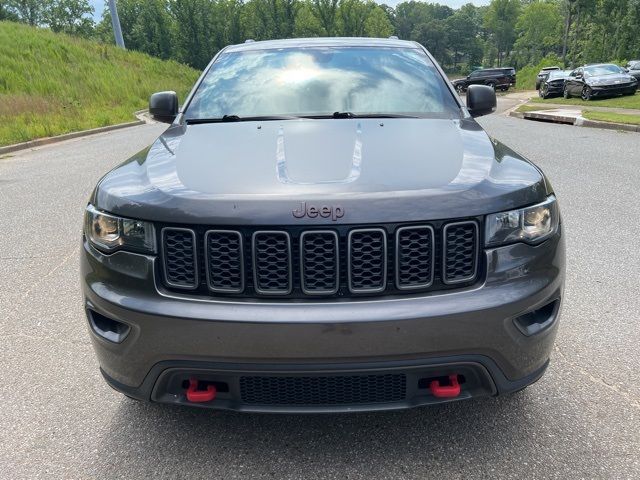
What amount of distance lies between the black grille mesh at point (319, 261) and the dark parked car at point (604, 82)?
81.1 ft

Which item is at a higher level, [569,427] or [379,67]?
[379,67]

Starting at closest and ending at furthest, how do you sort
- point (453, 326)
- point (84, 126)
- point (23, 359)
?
point (453, 326) < point (23, 359) < point (84, 126)

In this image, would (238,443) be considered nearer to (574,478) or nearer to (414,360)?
(414,360)

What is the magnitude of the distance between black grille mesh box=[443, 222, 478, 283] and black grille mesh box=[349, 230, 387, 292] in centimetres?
23

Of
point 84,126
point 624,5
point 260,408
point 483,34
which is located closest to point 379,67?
point 260,408

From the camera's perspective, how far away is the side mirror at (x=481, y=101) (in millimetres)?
3396

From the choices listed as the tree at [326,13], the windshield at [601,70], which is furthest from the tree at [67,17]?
the windshield at [601,70]

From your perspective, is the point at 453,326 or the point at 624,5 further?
the point at 624,5

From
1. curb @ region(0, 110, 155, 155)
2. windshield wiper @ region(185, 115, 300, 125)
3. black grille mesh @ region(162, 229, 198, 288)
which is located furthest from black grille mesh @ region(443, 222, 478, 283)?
curb @ region(0, 110, 155, 155)

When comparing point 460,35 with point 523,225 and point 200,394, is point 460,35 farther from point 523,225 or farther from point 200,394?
point 200,394

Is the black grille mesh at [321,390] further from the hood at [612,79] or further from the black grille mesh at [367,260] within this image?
the hood at [612,79]

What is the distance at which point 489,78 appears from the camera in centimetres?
4034

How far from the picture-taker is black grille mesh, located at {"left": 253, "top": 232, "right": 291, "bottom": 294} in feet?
6.30

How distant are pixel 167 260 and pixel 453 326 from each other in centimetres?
103
